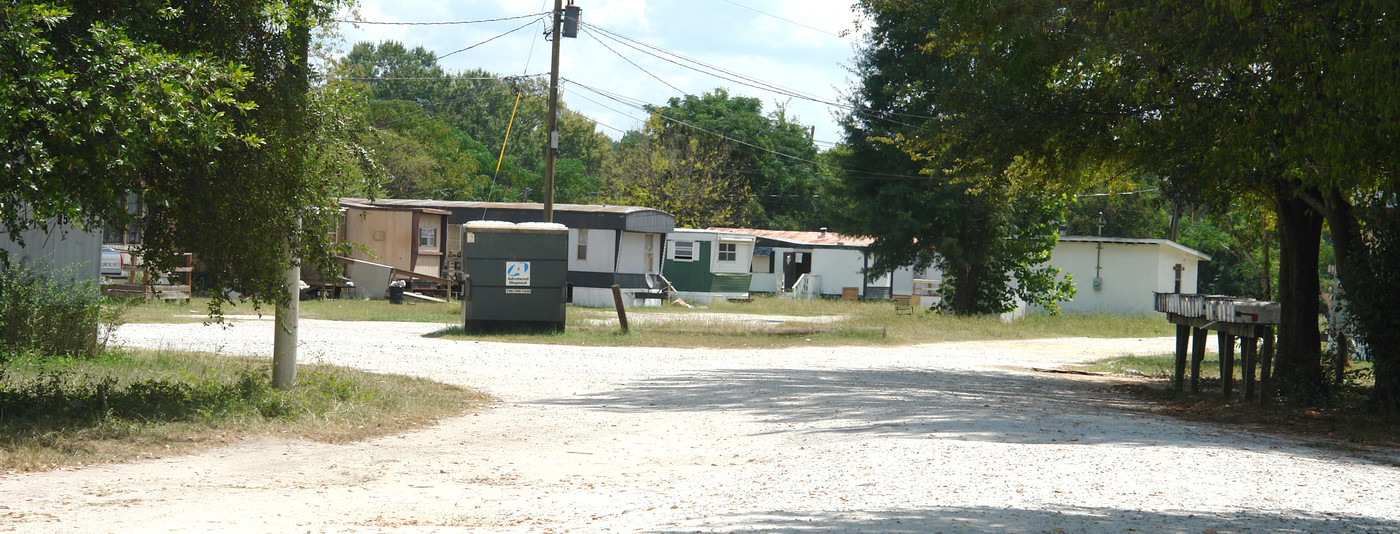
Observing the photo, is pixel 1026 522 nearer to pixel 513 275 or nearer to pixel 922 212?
pixel 513 275

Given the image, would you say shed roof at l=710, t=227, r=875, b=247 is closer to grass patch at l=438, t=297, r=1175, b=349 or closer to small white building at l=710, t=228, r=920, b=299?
small white building at l=710, t=228, r=920, b=299

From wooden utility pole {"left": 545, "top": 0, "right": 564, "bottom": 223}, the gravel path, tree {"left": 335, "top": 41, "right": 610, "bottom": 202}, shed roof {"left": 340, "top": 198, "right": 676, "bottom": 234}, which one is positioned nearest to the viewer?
the gravel path

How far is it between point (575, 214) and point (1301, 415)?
77.8ft

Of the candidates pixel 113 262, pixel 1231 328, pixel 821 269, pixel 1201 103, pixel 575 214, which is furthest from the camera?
pixel 821 269

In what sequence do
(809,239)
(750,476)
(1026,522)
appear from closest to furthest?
(1026,522)
(750,476)
(809,239)

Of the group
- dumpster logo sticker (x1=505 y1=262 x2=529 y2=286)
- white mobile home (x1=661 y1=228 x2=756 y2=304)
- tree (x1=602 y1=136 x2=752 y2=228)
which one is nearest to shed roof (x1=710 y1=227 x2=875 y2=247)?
white mobile home (x1=661 y1=228 x2=756 y2=304)

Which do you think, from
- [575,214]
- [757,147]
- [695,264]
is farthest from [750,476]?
[757,147]

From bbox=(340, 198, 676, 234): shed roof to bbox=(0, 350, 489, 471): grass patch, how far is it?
2085 cm

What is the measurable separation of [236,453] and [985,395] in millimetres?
7622

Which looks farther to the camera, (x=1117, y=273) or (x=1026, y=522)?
(x=1117, y=273)

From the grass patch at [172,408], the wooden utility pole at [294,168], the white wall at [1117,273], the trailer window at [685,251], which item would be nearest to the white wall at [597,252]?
the trailer window at [685,251]

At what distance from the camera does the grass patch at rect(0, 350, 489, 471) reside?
7.20m

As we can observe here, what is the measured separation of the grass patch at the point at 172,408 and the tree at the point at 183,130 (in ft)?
2.88

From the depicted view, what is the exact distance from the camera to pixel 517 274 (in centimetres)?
1914
